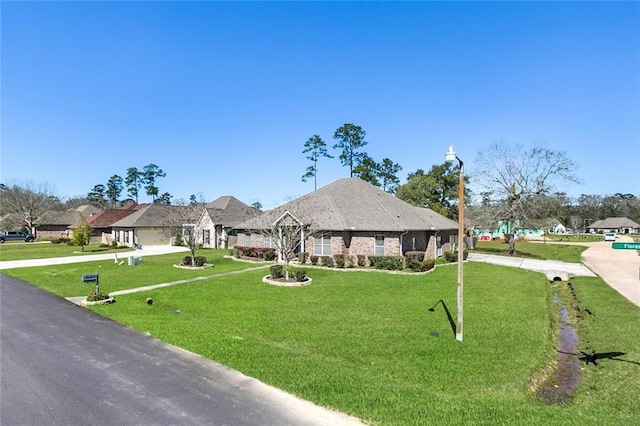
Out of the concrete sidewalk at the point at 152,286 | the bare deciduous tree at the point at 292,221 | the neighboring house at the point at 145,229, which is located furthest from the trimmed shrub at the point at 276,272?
the neighboring house at the point at 145,229

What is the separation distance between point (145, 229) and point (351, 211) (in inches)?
1220

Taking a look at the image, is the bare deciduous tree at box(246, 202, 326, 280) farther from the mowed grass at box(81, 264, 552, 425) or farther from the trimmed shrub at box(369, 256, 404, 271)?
the mowed grass at box(81, 264, 552, 425)

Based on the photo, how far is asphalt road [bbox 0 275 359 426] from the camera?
6.53 metres

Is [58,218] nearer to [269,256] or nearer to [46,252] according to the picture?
[46,252]

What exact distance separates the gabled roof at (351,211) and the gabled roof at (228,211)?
11770 mm

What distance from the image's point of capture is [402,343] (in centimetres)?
1066

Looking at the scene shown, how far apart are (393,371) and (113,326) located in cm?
964

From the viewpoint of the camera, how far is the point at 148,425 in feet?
20.6

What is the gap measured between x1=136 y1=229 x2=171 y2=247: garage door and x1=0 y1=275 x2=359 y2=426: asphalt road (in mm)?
37391

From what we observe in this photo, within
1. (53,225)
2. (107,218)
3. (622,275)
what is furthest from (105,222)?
(622,275)

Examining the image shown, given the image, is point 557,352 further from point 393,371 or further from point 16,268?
point 16,268

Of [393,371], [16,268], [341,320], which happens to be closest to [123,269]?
[16,268]

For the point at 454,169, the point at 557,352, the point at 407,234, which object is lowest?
the point at 557,352

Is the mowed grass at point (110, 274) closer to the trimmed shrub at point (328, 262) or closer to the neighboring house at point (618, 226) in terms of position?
the trimmed shrub at point (328, 262)
